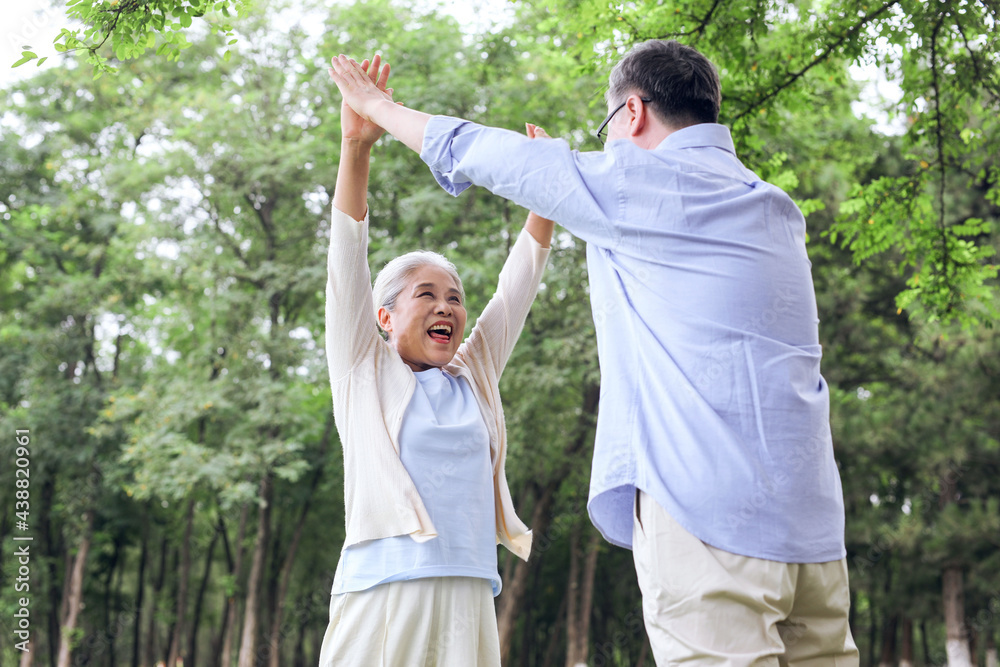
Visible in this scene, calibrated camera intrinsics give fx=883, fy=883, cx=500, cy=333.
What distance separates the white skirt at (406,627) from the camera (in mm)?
2184

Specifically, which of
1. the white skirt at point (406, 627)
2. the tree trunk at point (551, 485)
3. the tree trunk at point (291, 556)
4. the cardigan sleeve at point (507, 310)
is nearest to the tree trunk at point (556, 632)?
the tree trunk at point (551, 485)

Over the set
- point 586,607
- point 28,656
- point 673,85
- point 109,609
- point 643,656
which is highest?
point 673,85

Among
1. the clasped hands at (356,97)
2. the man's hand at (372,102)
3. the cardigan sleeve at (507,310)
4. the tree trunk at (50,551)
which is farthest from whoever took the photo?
the tree trunk at (50,551)

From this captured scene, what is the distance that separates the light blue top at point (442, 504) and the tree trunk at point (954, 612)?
554 inches

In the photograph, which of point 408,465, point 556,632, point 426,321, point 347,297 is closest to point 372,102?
point 347,297

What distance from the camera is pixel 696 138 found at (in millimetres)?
1926

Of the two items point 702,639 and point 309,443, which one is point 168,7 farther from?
point 309,443

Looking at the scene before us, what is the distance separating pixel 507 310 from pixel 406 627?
1.08m

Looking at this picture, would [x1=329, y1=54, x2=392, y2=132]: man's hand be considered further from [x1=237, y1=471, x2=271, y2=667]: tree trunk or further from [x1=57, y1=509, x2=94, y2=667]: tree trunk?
[x1=57, y1=509, x2=94, y2=667]: tree trunk

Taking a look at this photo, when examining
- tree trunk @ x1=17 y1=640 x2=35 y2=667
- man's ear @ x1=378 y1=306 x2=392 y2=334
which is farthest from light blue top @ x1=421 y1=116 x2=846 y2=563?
tree trunk @ x1=17 y1=640 x2=35 y2=667

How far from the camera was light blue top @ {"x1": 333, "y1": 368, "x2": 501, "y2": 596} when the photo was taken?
222 cm

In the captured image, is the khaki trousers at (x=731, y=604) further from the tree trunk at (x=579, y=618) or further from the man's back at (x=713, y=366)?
the tree trunk at (x=579, y=618)

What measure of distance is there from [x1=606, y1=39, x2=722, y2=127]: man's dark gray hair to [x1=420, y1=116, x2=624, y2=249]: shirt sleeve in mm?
216

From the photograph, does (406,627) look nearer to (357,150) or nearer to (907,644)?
(357,150)
